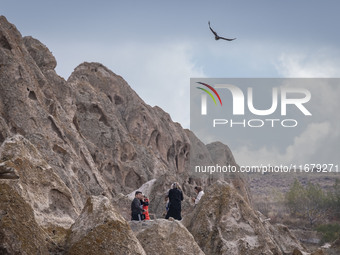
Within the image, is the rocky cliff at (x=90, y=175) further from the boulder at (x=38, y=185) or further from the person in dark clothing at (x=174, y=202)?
the person in dark clothing at (x=174, y=202)

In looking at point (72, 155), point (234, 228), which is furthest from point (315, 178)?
point (234, 228)

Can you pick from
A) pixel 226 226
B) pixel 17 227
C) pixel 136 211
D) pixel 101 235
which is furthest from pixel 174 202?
pixel 17 227

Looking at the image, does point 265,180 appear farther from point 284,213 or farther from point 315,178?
point 284,213

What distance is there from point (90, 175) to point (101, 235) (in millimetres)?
20737

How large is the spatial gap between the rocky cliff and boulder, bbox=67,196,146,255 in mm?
17

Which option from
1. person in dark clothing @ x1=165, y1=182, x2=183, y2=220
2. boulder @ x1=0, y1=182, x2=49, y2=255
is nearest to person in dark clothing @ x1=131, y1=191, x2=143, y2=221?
person in dark clothing @ x1=165, y1=182, x2=183, y2=220

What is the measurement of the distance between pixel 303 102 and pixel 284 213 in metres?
51.0

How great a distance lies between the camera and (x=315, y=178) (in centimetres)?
16238

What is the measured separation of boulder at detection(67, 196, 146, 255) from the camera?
898 centimetres

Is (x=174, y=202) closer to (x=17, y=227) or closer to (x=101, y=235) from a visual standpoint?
(x=101, y=235)

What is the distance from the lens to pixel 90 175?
2952 centimetres

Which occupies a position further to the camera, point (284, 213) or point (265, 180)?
point (265, 180)

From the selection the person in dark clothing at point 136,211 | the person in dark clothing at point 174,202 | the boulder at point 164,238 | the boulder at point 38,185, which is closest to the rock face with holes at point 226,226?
the person in dark clothing at point 136,211

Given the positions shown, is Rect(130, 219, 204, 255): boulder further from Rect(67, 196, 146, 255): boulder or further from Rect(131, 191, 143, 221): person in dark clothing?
Rect(131, 191, 143, 221): person in dark clothing
